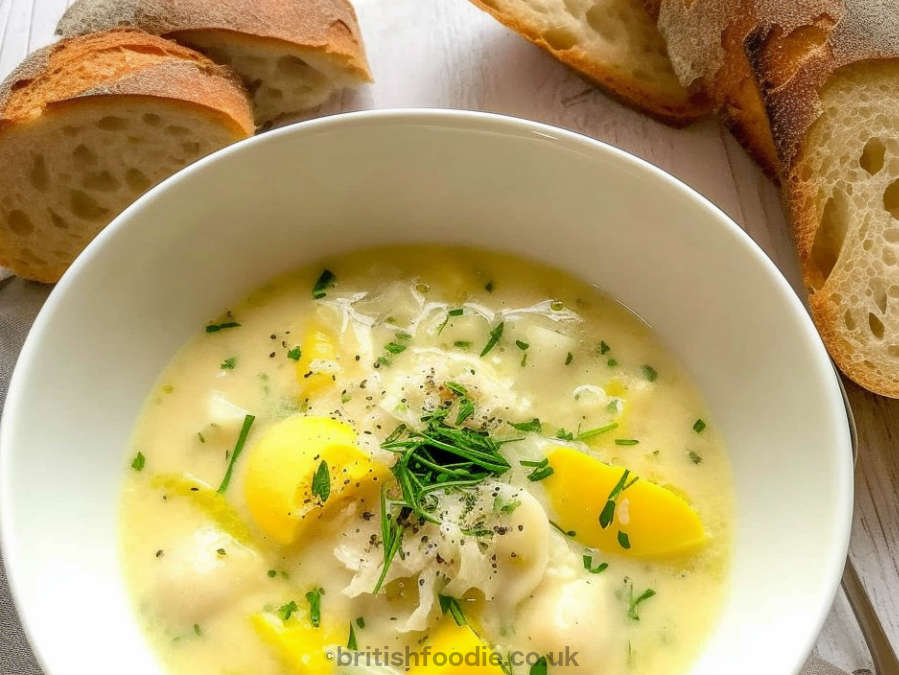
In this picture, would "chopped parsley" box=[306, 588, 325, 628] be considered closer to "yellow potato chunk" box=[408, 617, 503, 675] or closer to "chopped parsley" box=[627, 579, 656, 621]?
"yellow potato chunk" box=[408, 617, 503, 675]

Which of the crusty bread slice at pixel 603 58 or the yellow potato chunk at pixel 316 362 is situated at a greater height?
the crusty bread slice at pixel 603 58

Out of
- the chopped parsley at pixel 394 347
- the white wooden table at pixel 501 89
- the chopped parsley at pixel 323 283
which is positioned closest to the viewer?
the chopped parsley at pixel 394 347

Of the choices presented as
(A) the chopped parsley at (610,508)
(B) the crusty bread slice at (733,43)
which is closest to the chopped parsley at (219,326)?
(A) the chopped parsley at (610,508)

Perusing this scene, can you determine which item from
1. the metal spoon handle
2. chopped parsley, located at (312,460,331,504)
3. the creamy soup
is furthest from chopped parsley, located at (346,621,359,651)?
the metal spoon handle

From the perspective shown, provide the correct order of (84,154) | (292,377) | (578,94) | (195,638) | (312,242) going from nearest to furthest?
1. (195,638)
2. (292,377)
3. (312,242)
4. (84,154)
5. (578,94)

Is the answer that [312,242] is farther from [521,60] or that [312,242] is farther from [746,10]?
[746,10]

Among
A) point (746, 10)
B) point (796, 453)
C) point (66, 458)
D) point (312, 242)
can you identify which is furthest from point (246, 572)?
point (746, 10)

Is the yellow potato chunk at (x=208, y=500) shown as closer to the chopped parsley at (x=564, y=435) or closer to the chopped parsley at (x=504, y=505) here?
the chopped parsley at (x=504, y=505)

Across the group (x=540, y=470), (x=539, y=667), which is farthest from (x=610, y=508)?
(x=539, y=667)
